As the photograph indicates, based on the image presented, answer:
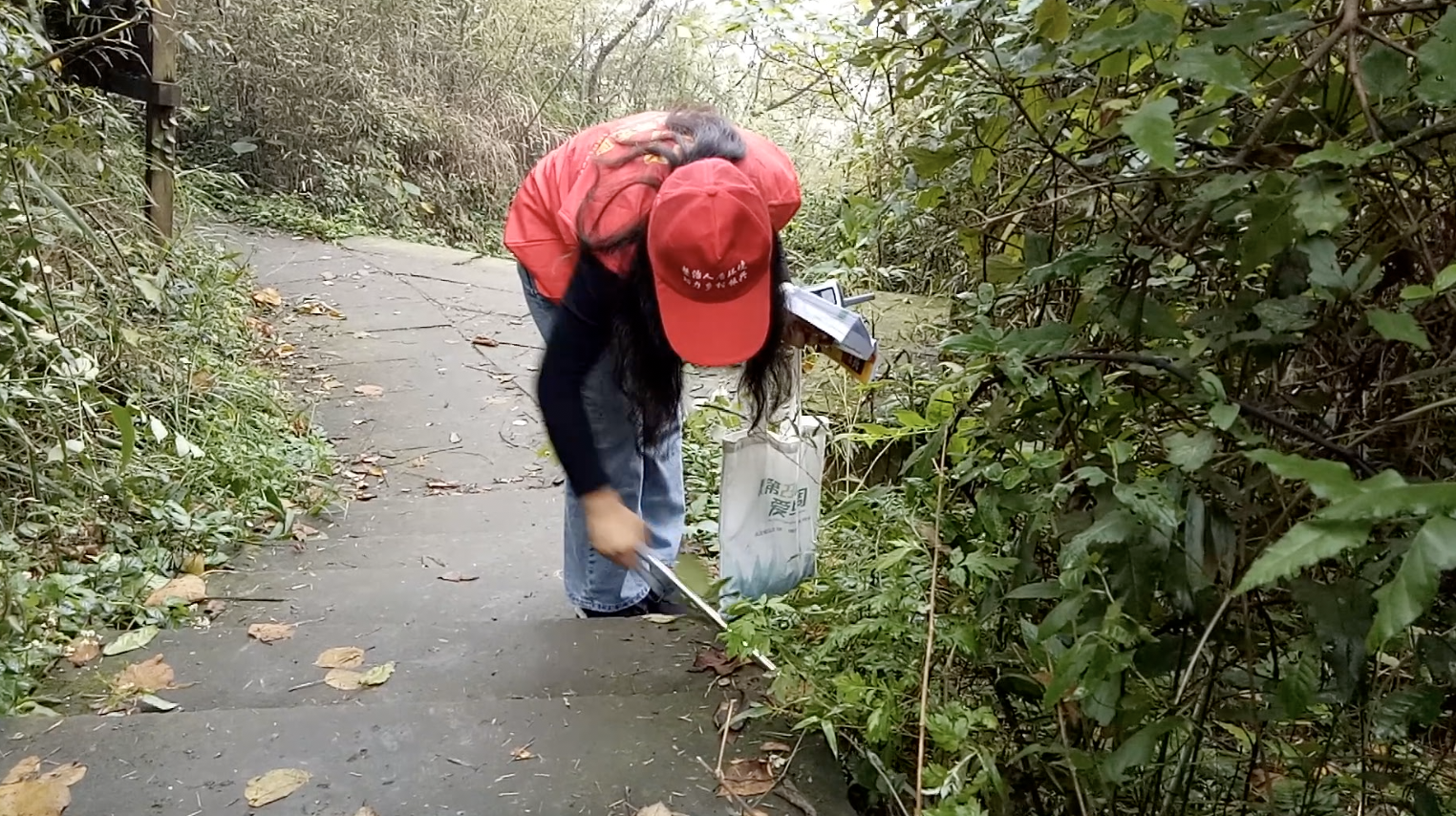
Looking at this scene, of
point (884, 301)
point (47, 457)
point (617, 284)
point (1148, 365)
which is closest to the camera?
point (1148, 365)

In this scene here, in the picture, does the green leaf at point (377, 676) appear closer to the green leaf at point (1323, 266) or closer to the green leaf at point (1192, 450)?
the green leaf at point (1192, 450)

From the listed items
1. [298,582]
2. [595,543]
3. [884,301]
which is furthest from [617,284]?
[884,301]

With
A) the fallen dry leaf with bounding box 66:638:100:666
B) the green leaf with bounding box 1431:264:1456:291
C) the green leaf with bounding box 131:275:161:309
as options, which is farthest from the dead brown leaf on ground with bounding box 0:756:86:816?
the green leaf with bounding box 131:275:161:309

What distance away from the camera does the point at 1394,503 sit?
→ 2.47ft

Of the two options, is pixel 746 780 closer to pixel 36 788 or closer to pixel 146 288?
pixel 36 788

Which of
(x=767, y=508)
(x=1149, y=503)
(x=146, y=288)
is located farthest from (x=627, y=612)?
(x=146, y=288)

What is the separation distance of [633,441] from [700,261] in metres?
0.82

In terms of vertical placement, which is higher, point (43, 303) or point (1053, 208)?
point (1053, 208)

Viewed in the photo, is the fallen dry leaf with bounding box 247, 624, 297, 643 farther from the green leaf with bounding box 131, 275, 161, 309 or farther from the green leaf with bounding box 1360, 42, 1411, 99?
the green leaf with bounding box 1360, 42, 1411, 99

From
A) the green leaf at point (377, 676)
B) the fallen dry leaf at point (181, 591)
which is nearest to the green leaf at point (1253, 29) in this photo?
the green leaf at point (377, 676)

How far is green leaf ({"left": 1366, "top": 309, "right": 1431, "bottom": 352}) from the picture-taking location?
1.01 m

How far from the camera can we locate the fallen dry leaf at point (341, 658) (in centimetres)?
247

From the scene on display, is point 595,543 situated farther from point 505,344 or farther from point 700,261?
point 505,344

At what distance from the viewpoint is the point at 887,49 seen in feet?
5.17
